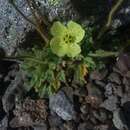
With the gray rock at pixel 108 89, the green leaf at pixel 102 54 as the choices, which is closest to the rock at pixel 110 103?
the gray rock at pixel 108 89

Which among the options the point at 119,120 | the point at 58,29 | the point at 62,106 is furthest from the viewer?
the point at 62,106

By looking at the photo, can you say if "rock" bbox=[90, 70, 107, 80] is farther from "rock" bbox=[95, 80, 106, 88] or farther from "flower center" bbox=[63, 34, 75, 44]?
"flower center" bbox=[63, 34, 75, 44]

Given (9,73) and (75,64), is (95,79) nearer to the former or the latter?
(75,64)

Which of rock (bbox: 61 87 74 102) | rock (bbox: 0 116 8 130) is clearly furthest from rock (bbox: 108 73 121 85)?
rock (bbox: 0 116 8 130)

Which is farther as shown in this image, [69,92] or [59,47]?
[69,92]

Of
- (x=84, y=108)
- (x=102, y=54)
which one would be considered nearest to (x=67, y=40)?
(x=102, y=54)

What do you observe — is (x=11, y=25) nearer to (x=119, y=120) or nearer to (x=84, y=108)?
(x=84, y=108)
